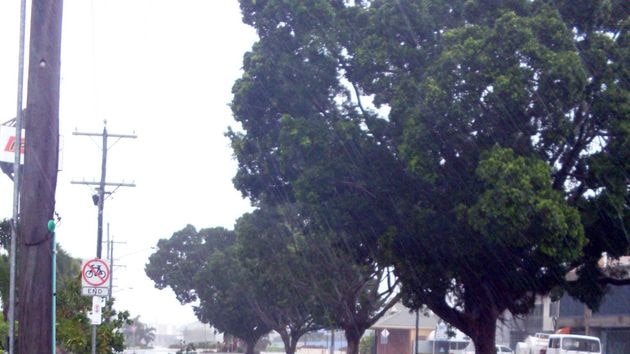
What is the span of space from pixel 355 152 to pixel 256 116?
148 inches

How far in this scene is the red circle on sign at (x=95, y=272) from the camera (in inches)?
799

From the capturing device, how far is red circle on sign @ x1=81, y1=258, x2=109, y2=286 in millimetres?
20297

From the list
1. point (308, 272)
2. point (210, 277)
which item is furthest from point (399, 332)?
point (308, 272)

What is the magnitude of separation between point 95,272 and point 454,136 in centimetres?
967

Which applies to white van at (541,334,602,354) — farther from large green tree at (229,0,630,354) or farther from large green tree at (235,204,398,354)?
large green tree at (229,0,630,354)

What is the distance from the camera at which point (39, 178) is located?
1052cm

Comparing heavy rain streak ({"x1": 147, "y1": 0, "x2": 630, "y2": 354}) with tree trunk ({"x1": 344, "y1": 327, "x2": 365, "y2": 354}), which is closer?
heavy rain streak ({"x1": 147, "y1": 0, "x2": 630, "y2": 354})

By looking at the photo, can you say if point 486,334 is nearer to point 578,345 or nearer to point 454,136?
point 454,136

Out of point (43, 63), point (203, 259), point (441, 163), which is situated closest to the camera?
point (43, 63)

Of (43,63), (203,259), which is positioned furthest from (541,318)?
(43,63)

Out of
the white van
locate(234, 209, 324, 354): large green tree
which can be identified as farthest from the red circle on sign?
the white van

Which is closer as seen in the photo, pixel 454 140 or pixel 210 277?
pixel 454 140

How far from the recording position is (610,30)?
26.5 metres

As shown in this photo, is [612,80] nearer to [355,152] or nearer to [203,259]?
[355,152]
